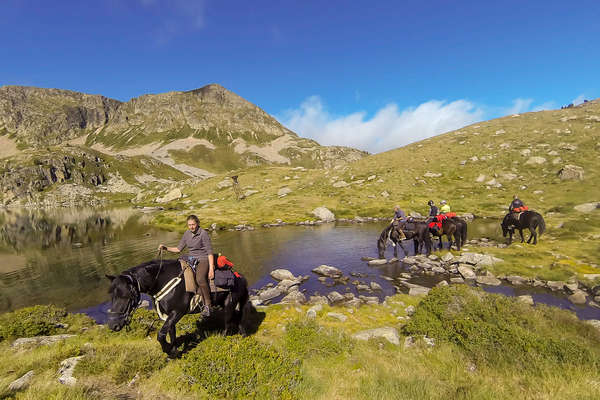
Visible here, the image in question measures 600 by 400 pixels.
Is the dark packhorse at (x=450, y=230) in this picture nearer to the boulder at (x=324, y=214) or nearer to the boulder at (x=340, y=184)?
the boulder at (x=324, y=214)

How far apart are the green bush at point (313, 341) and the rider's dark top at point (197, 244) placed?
4.72 metres

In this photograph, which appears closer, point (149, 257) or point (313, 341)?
point (313, 341)

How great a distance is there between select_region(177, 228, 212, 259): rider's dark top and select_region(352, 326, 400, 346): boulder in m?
7.15

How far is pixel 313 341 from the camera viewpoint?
32.6ft

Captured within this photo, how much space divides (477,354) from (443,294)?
366 cm

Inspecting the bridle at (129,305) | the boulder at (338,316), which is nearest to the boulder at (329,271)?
the boulder at (338,316)

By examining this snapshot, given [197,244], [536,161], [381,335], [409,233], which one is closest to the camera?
[197,244]

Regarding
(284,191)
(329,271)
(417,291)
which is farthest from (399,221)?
(284,191)

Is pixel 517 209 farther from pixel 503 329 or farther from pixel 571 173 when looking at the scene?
pixel 571 173

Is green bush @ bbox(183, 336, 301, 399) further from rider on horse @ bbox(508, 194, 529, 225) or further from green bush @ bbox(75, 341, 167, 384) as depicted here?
rider on horse @ bbox(508, 194, 529, 225)

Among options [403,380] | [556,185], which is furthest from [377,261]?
[556,185]

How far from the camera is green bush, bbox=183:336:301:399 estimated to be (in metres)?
6.61

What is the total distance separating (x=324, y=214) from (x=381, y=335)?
42.5 m

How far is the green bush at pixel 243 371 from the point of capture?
6609 mm
